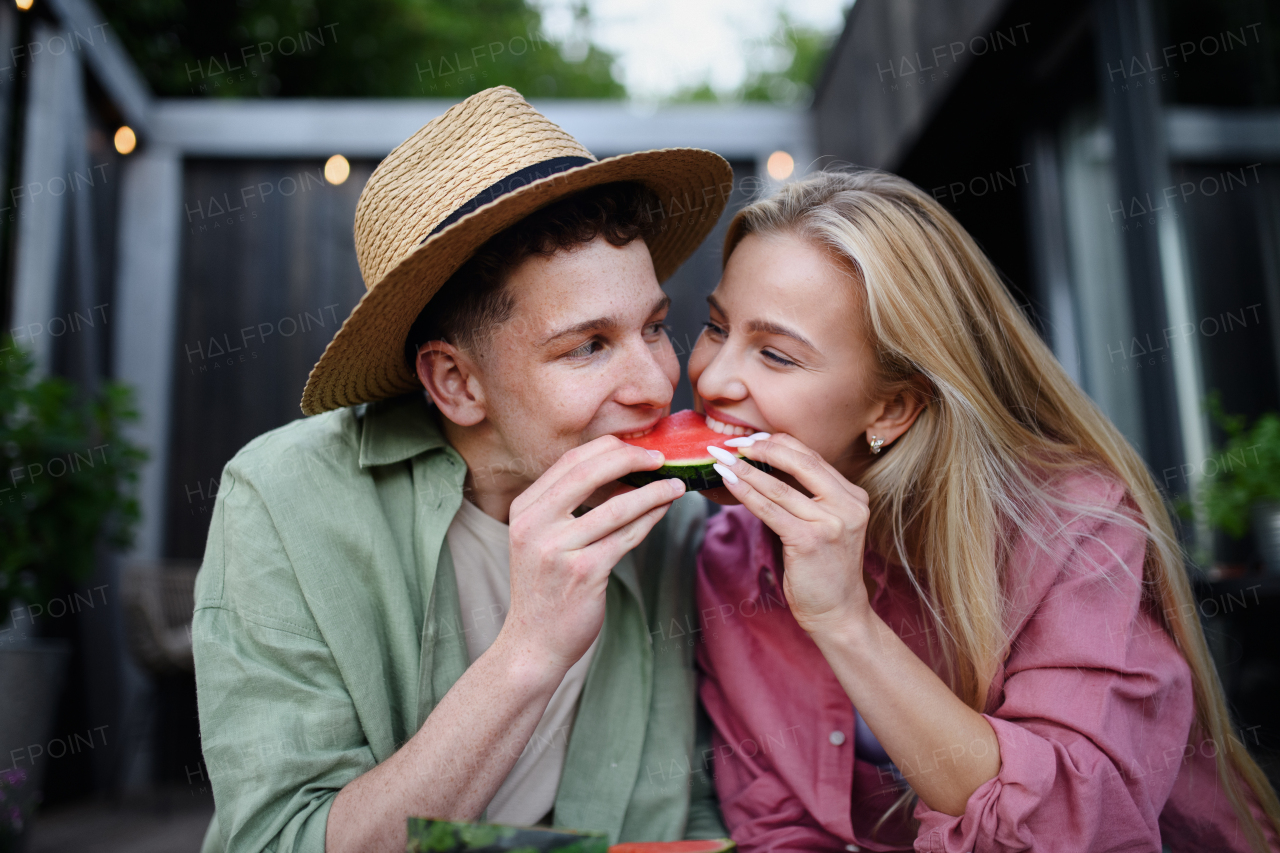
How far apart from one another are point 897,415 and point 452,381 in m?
1.26

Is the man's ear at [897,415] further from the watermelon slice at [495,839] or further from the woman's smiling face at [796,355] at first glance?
the watermelon slice at [495,839]

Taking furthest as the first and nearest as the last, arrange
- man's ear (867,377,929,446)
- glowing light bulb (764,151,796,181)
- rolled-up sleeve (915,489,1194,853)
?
glowing light bulb (764,151,796,181), man's ear (867,377,929,446), rolled-up sleeve (915,489,1194,853)

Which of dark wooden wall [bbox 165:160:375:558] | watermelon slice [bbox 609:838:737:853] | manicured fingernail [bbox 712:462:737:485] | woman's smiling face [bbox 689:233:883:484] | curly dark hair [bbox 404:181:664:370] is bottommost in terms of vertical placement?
watermelon slice [bbox 609:838:737:853]

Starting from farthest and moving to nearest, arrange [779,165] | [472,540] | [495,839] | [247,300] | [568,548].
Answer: [779,165] → [247,300] → [472,540] → [568,548] → [495,839]

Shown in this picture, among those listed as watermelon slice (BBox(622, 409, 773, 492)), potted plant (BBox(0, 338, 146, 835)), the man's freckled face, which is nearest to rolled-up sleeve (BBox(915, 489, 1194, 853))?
watermelon slice (BBox(622, 409, 773, 492))

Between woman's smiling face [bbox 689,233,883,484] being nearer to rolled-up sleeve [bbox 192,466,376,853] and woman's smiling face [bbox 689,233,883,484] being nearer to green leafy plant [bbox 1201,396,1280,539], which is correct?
rolled-up sleeve [bbox 192,466,376,853]

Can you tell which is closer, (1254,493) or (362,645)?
(362,645)

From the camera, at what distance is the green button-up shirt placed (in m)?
1.90

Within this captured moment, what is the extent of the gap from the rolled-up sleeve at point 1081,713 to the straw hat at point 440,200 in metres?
1.46

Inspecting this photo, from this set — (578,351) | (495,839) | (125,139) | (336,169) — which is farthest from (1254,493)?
(125,139)

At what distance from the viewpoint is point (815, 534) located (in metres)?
1.90

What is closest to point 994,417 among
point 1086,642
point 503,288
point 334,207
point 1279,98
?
point 1086,642

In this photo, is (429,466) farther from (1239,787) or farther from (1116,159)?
(1116,159)

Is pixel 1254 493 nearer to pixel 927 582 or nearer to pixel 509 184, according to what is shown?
pixel 927 582
